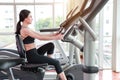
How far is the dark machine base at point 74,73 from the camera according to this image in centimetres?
327

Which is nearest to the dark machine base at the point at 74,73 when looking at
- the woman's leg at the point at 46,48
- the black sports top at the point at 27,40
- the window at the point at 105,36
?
the woman's leg at the point at 46,48

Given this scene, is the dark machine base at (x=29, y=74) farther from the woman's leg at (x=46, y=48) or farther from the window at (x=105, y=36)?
the window at (x=105, y=36)

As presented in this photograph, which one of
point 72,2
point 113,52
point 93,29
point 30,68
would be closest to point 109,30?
point 113,52

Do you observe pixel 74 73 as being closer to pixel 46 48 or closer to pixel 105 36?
pixel 46 48

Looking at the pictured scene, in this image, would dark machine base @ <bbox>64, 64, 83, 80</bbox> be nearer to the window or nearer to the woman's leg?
the woman's leg

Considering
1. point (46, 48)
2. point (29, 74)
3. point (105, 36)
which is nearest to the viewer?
point (29, 74)

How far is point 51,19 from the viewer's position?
728 cm

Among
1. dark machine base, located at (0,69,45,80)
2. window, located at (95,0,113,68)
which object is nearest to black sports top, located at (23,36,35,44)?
dark machine base, located at (0,69,45,80)

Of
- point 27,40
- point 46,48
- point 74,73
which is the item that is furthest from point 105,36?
point 27,40

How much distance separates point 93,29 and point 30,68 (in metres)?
1.89

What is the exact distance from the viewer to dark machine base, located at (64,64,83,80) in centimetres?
327

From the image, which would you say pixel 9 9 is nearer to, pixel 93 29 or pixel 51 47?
pixel 51 47

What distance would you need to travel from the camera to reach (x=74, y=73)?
3324 millimetres

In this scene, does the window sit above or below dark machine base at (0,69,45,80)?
above
